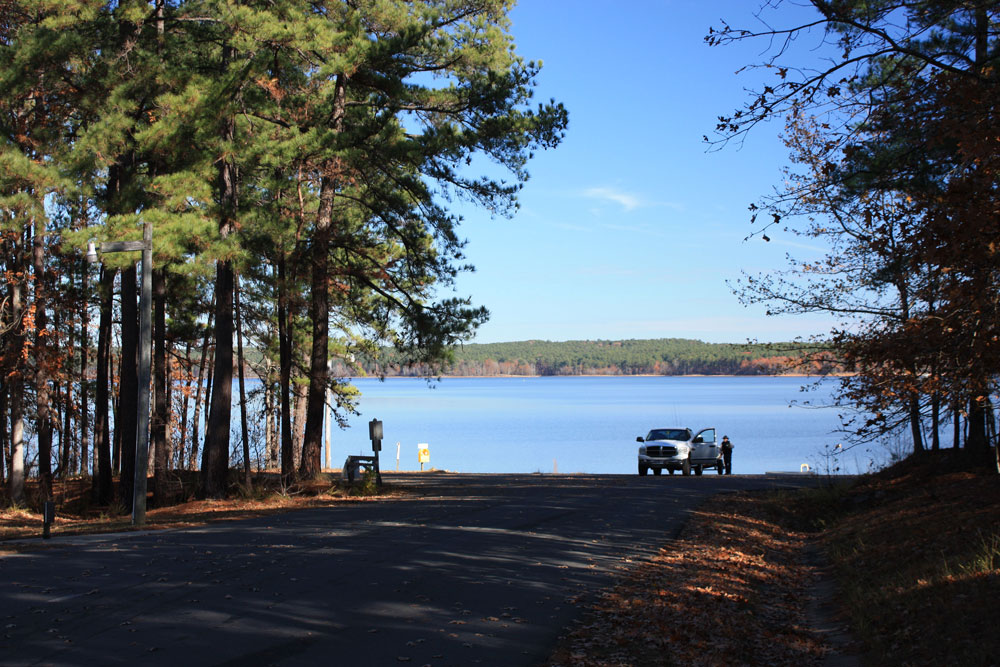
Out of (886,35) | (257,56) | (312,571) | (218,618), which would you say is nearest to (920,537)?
(886,35)

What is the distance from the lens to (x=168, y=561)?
11.4 m

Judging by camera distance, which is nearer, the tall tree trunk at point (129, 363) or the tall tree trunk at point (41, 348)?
the tall tree trunk at point (41, 348)

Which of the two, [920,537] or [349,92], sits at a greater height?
[349,92]

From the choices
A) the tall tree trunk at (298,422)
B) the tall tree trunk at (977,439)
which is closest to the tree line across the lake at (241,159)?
the tall tree trunk at (977,439)

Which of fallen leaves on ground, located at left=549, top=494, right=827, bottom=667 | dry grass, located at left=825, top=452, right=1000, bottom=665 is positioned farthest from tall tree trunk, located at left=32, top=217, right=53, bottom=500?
dry grass, located at left=825, top=452, right=1000, bottom=665

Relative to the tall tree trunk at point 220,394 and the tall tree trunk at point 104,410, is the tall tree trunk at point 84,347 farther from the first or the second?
the tall tree trunk at point 220,394

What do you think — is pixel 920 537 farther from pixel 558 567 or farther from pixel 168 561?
pixel 168 561

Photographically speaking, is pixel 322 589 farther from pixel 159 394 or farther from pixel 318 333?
pixel 159 394

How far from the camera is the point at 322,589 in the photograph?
31.3 ft

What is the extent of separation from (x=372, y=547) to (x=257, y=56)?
13266 mm

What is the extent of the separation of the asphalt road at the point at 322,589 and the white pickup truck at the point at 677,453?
17.9 meters

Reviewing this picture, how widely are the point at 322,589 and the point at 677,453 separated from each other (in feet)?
86.1

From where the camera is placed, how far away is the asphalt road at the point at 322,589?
7.21m

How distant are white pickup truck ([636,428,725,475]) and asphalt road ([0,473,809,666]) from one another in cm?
1790
